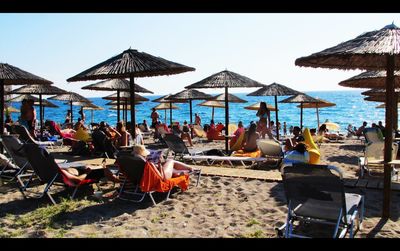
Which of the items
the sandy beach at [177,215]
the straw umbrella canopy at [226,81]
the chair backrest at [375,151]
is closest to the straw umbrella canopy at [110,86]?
the straw umbrella canopy at [226,81]

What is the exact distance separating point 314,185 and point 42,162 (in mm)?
3879

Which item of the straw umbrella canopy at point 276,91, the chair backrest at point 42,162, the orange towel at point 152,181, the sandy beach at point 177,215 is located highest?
the straw umbrella canopy at point 276,91

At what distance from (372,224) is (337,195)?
40.6 inches

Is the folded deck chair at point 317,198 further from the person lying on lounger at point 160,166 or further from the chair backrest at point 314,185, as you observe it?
the person lying on lounger at point 160,166

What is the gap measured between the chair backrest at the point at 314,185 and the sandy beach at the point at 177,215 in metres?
0.51

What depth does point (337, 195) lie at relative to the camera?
403cm

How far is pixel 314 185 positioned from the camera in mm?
4105

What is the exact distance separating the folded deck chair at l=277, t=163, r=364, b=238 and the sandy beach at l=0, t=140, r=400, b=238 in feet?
1.15

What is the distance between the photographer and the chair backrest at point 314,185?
13.1 feet

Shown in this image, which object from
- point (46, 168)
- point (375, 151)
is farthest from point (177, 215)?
point (375, 151)

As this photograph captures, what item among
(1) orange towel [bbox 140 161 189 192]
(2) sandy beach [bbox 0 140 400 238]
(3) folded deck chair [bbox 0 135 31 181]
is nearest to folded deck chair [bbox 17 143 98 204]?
(2) sandy beach [bbox 0 140 400 238]
